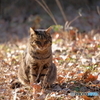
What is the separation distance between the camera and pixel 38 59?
149 inches

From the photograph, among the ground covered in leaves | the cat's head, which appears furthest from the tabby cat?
the ground covered in leaves

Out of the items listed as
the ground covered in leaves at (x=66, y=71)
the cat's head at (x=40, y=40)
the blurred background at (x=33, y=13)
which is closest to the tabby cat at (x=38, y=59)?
the cat's head at (x=40, y=40)

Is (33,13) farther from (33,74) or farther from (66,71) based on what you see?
(33,74)

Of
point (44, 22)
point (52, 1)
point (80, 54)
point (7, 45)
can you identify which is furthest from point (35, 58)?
point (52, 1)

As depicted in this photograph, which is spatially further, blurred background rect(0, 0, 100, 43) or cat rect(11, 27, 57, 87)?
blurred background rect(0, 0, 100, 43)

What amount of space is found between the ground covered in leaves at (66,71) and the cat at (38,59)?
15 cm

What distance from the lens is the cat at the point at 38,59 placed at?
369cm

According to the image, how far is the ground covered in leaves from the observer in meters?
3.50

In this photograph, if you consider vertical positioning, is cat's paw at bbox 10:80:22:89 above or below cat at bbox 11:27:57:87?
below

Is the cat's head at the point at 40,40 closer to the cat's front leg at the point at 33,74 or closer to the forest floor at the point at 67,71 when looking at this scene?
the cat's front leg at the point at 33,74

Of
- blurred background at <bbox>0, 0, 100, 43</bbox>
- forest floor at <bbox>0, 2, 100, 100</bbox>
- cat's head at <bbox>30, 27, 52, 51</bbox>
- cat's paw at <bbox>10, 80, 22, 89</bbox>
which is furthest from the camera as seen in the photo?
blurred background at <bbox>0, 0, 100, 43</bbox>

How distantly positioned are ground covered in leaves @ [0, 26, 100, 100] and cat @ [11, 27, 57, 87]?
15 centimetres

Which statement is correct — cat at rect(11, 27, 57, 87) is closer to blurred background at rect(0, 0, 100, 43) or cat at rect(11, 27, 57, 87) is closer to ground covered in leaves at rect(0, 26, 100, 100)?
ground covered in leaves at rect(0, 26, 100, 100)

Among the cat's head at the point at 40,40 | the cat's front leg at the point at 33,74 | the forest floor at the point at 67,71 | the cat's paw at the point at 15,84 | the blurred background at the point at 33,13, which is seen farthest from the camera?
the blurred background at the point at 33,13
